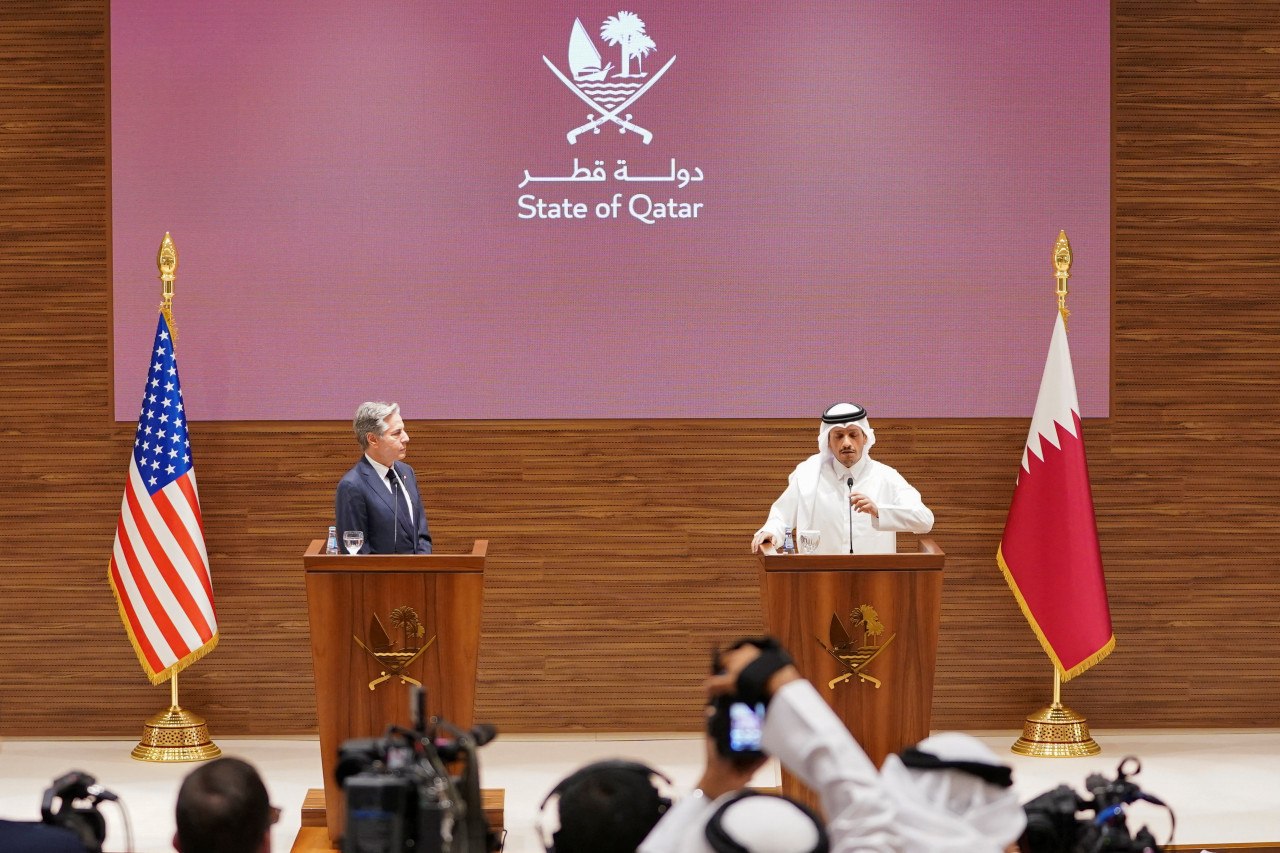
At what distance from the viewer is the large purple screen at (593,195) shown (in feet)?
22.0

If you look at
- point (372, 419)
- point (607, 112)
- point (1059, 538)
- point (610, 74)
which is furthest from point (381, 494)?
point (1059, 538)

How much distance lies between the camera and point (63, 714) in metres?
6.76

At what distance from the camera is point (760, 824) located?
2.20 meters

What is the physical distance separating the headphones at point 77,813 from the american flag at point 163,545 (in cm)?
354

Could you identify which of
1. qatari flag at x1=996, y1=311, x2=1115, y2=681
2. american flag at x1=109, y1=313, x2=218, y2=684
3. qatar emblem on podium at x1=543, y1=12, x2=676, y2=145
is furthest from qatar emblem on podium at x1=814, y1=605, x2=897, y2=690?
american flag at x1=109, y1=313, x2=218, y2=684

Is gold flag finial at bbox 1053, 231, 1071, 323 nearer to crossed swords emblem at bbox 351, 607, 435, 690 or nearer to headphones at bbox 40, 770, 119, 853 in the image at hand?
crossed swords emblem at bbox 351, 607, 435, 690

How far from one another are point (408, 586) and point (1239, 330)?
13.4ft

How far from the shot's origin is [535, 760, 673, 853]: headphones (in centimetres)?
248

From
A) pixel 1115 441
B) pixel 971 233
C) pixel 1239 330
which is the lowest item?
pixel 1115 441

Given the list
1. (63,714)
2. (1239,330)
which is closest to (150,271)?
(63,714)

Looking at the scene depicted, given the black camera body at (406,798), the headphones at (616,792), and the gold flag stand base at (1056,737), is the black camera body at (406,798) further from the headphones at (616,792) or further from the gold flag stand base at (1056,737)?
the gold flag stand base at (1056,737)

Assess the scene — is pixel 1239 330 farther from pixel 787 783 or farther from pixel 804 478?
pixel 787 783

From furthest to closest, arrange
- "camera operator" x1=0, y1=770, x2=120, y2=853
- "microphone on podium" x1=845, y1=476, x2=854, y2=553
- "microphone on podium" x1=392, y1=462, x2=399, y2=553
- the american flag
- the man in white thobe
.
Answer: the american flag < the man in white thobe < "microphone on podium" x1=845, y1=476, x2=854, y2=553 < "microphone on podium" x1=392, y1=462, x2=399, y2=553 < "camera operator" x1=0, y1=770, x2=120, y2=853

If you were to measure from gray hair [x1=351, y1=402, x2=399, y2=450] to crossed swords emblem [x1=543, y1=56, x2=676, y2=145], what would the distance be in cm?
180
